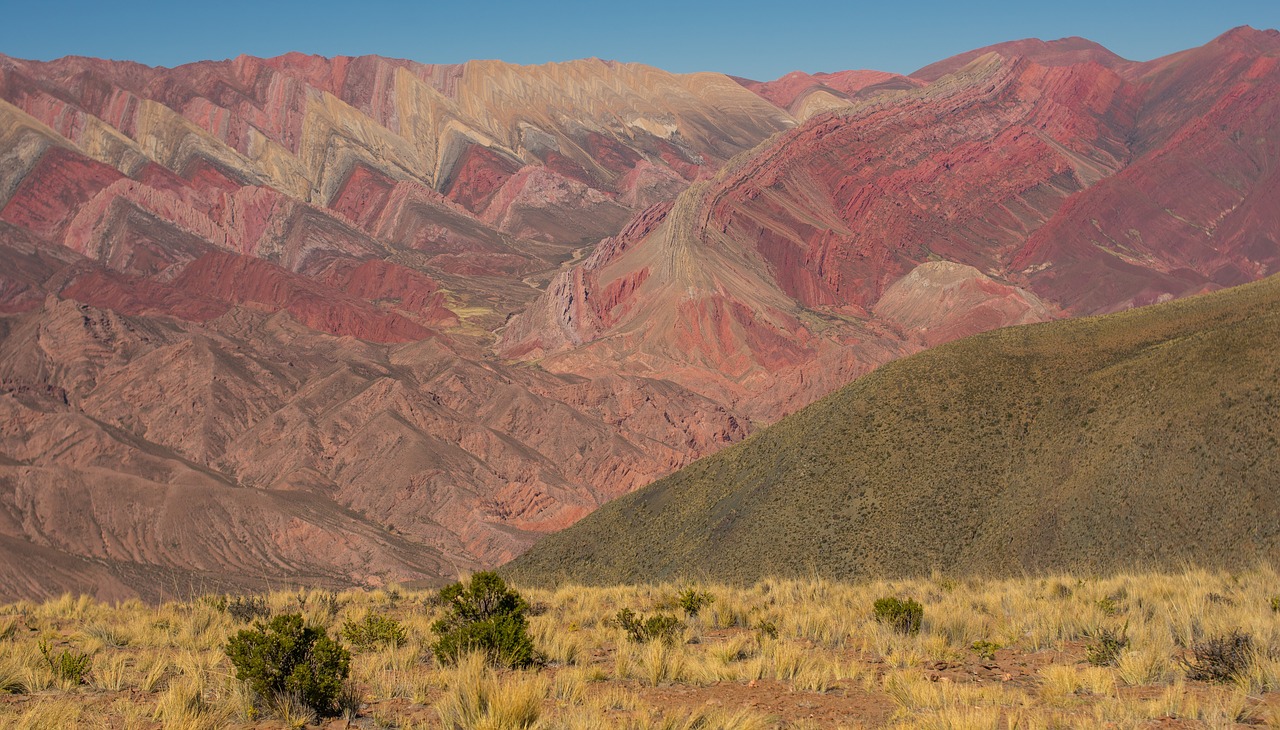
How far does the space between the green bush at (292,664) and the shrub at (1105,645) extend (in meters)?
9.04

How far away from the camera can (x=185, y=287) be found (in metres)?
171

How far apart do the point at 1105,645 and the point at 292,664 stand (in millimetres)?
9939

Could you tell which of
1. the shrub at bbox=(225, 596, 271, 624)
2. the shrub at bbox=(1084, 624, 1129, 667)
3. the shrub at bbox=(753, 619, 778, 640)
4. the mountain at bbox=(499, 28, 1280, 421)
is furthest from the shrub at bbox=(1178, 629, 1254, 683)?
the mountain at bbox=(499, 28, 1280, 421)

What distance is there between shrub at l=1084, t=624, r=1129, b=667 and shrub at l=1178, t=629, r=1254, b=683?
91 centimetres

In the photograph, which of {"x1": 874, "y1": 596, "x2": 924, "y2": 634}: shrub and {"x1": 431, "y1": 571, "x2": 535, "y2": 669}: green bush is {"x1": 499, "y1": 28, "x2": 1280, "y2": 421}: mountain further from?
{"x1": 431, "y1": 571, "x2": 535, "y2": 669}: green bush

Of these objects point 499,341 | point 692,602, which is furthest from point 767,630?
point 499,341

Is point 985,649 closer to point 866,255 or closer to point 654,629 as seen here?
point 654,629

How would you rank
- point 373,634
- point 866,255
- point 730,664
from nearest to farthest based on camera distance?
point 730,664
point 373,634
point 866,255

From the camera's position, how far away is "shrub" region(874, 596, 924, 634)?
56.6 feet

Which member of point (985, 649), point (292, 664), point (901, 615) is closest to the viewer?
point (292, 664)

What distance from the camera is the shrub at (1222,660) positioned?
41.9 feet

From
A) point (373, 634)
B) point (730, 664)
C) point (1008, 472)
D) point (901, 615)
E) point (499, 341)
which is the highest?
point (499, 341)

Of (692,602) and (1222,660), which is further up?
(692,602)

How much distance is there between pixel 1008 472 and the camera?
3619 centimetres
